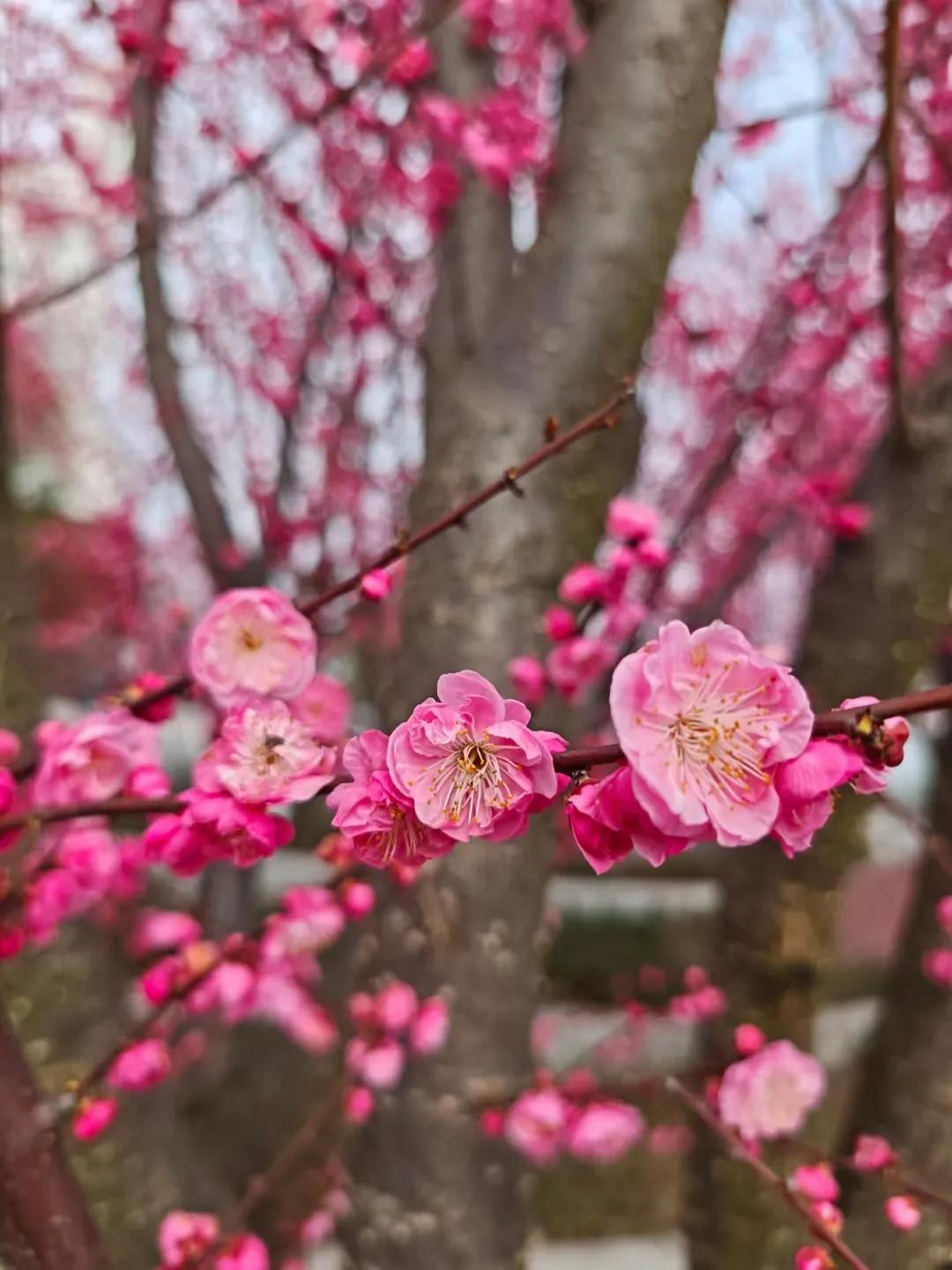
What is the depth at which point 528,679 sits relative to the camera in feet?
3.71

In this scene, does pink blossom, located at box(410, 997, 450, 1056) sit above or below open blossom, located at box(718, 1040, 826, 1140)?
above

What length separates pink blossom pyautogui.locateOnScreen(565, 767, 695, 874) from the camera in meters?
0.45

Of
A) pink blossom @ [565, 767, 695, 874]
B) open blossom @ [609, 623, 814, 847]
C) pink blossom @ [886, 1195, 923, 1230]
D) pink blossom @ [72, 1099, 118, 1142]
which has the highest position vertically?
open blossom @ [609, 623, 814, 847]

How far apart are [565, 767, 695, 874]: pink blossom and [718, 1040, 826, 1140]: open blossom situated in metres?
0.98

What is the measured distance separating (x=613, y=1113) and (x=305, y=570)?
88.2 inches

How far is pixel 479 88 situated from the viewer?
1583 mm

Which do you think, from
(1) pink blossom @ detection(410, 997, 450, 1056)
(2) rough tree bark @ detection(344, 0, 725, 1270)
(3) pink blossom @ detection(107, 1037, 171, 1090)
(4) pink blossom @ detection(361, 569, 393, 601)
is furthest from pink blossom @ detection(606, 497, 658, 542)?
(3) pink blossom @ detection(107, 1037, 171, 1090)

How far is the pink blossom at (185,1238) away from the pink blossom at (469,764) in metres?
0.94

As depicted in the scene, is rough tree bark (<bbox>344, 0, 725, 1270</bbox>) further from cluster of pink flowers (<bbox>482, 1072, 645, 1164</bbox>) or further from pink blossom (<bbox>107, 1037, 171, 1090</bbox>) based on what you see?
pink blossom (<bbox>107, 1037, 171, 1090</bbox>)

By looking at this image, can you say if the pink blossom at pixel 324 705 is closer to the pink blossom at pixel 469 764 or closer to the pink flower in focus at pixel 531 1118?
the pink blossom at pixel 469 764

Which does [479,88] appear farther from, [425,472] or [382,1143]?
[382,1143]

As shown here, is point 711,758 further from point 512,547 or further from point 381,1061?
point 381,1061

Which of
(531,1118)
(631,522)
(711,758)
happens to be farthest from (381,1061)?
(711,758)

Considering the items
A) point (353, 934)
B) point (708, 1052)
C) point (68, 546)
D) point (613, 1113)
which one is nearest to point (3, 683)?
point (353, 934)
